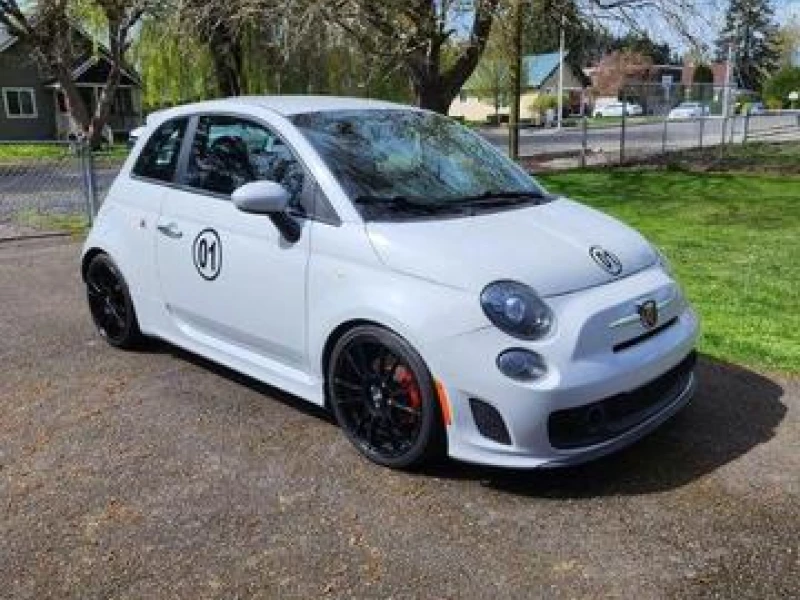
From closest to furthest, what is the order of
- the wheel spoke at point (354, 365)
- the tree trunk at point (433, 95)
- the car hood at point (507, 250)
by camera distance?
the car hood at point (507, 250) → the wheel spoke at point (354, 365) → the tree trunk at point (433, 95)

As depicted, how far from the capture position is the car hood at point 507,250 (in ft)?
12.3

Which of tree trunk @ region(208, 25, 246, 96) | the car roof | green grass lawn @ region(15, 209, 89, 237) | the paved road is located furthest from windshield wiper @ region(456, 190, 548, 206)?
the paved road

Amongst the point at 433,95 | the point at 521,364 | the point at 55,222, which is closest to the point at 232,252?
the point at 521,364

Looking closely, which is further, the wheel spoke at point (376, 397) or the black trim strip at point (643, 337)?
the wheel spoke at point (376, 397)

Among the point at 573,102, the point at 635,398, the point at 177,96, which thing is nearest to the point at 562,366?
the point at 635,398

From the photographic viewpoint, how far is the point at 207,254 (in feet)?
15.7

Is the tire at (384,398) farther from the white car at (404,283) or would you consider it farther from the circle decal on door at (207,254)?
the circle decal on door at (207,254)

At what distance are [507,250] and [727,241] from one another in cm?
670

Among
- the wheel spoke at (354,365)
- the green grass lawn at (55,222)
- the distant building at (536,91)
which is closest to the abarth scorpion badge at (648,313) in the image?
the wheel spoke at (354,365)

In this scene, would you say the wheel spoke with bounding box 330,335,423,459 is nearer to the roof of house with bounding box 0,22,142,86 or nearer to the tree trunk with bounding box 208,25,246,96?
the tree trunk with bounding box 208,25,246,96

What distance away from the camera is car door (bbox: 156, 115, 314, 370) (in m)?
4.36

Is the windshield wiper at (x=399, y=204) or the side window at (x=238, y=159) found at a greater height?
the side window at (x=238, y=159)

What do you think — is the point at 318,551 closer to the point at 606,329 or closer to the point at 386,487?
the point at 386,487

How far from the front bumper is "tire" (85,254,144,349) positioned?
2735 mm
